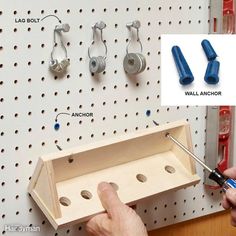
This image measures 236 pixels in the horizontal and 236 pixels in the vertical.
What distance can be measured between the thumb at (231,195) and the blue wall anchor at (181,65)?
8.3 inches

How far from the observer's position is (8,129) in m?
0.77

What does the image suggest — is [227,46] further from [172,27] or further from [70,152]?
[70,152]

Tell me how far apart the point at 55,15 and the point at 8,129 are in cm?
18

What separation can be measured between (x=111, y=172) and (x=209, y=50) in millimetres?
271

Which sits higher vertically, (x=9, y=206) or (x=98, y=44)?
(x=98, y=44)

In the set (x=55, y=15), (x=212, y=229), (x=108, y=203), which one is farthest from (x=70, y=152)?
(x=212, y=229)

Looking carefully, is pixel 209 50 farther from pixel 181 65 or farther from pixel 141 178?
pixel 141 178

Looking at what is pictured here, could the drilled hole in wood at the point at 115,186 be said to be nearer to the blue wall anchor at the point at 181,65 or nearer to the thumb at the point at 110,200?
the thumb at the point at 110,200

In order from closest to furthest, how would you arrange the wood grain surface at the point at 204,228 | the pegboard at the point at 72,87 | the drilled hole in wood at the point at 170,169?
the pegboard at the point at 72,87 < the drilled hole in wood at the point at 170,169 < the wood grain surface at the point at 204,228

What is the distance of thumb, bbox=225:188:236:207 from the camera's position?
2.62ft

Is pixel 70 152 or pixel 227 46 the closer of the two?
pixel 70 152

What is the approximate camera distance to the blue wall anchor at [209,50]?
927mm

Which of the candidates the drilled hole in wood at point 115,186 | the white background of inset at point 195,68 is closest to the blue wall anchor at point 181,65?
the white background of inset at point 195,68

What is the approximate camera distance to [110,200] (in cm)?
78
